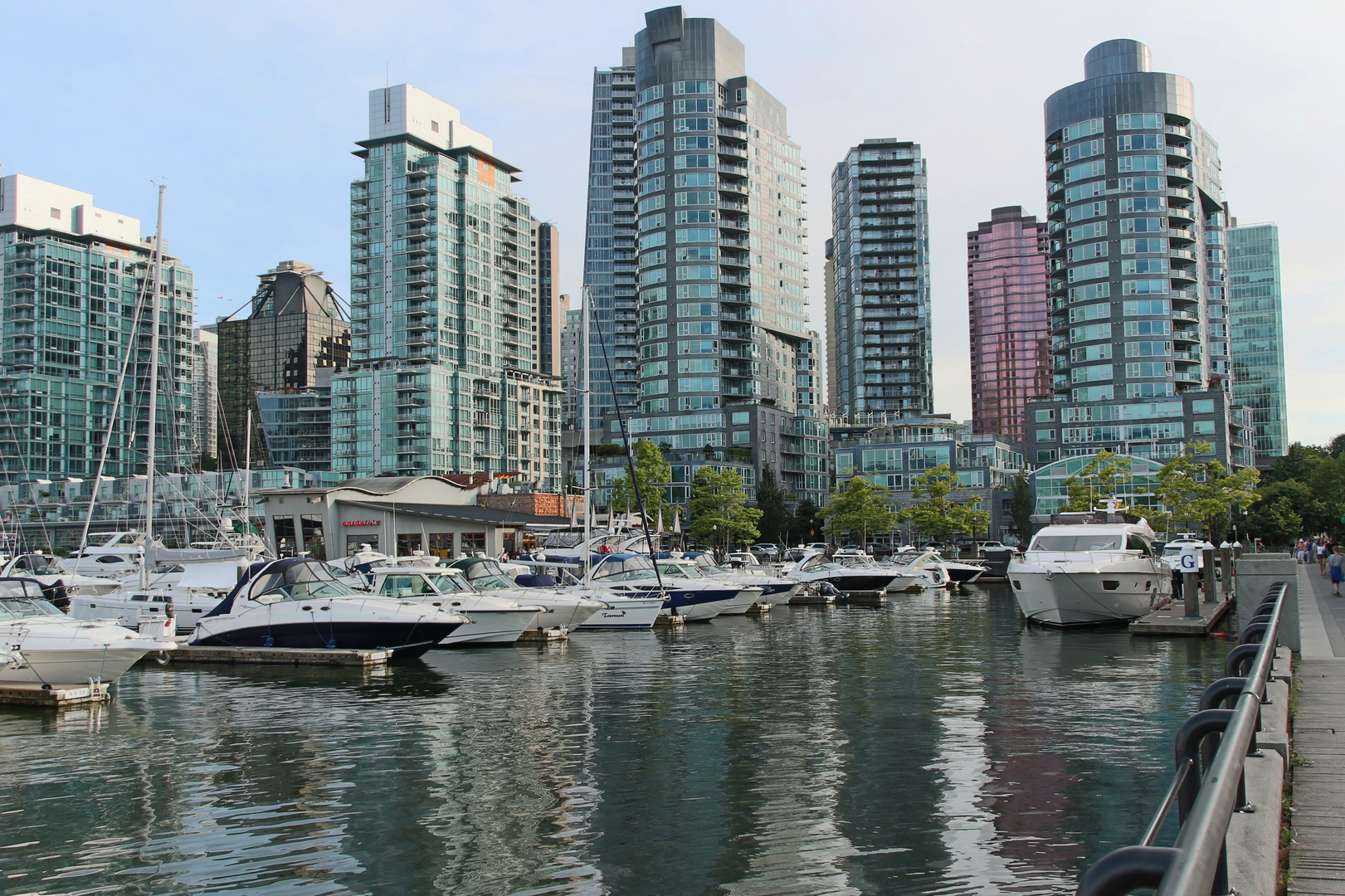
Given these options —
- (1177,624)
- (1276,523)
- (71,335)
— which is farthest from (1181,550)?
(71,335)

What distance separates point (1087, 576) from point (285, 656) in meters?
26.3

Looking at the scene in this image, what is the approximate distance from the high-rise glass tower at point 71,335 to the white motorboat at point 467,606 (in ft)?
434

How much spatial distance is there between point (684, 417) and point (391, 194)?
59050 millimetres

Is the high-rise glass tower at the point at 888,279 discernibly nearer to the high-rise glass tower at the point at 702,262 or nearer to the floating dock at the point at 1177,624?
the high-rise glass tower at the point at 702,262

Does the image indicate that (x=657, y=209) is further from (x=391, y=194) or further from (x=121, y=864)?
(x=121, y=864)

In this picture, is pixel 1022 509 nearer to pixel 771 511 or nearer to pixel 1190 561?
pixel 771 511

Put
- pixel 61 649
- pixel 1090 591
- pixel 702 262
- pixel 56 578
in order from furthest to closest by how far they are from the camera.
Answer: pixel 702 262 → pixel 56 578 → pixel 1090 591 → pixel 61 649

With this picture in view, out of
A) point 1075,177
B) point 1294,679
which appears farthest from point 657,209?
point 1294,679

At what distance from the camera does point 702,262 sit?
141 meters

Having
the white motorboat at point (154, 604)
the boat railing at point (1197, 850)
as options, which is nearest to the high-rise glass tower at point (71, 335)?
→ the white motorboat at point (154, 604)

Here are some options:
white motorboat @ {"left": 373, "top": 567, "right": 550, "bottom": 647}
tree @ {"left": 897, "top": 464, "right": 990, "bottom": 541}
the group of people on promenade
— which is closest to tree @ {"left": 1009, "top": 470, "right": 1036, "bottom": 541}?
tree @ {"left": 897, "top": 464, "right": 990, "bottom": 541}

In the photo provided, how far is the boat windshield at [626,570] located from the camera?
44.4 metres

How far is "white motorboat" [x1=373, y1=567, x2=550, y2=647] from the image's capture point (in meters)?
34.0

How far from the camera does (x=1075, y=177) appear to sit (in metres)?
134
